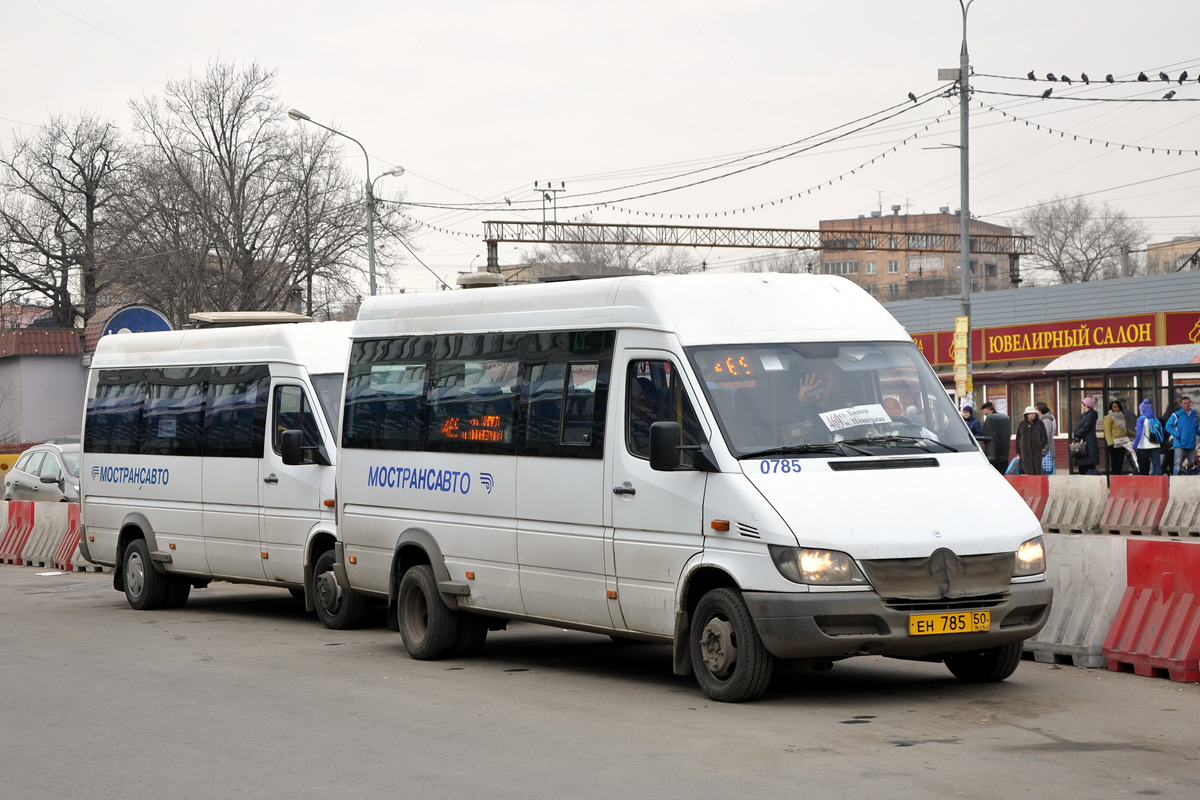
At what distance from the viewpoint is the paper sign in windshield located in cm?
909

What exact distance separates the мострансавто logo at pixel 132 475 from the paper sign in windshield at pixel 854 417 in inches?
360

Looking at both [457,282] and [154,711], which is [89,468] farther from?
[154,711]

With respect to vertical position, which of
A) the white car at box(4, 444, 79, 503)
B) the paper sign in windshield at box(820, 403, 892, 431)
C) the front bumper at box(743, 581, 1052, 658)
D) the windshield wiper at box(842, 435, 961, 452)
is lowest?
the front bumper at box(743, 581, 1052, 658)

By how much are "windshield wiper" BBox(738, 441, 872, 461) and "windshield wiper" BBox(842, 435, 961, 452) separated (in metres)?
0.08

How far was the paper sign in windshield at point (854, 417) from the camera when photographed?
909cm

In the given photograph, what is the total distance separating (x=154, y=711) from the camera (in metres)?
9.09

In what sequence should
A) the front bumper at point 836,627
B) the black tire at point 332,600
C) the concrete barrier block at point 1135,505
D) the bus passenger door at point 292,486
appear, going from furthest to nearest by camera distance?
the concrete barrier block at point 1135,505
the bus passenger door at point 292,486
the black tire at point 332,600
the front bumper at point 836,627

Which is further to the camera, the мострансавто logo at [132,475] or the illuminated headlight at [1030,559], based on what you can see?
the мострансавто logo at [132,475]

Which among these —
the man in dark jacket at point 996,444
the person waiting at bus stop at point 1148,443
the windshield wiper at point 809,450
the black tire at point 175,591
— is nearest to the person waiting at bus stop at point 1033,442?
the person waiting at bus stop at point 1148,443

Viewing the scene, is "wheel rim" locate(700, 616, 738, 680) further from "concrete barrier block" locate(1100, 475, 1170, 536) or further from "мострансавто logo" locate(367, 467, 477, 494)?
"concrete barrier block" locate(1100, 475, 1170, 536)

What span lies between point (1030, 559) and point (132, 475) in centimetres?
1088

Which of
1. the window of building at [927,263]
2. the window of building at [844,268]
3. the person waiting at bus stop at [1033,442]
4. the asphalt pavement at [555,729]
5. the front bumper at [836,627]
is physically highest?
the window of building at [927,263]

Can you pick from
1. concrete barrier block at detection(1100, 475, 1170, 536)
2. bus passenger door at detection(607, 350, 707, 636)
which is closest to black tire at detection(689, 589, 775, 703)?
bus passenger door at detection(607, 350, 707, 636)

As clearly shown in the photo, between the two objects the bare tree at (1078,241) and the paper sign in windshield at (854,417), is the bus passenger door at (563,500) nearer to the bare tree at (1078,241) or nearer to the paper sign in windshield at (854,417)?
the paper sign in windshield at (854,417)
